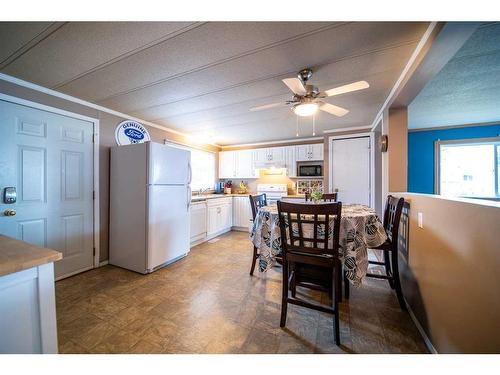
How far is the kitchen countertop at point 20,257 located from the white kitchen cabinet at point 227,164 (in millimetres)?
4302

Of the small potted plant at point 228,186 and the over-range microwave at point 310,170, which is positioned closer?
the over-range microwave at point 310,170

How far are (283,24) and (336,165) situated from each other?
3.13 meters

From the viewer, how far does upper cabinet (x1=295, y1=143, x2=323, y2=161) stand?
168 inches

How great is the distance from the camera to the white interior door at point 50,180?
1954mm

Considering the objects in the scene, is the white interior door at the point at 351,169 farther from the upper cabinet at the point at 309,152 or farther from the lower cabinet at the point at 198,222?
Answer: the lower cabinet at the point at 198,222

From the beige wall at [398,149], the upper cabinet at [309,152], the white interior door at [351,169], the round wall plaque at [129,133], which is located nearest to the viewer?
the beige wall at [398,149]

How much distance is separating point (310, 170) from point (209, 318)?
351 cm

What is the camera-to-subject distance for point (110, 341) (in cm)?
139

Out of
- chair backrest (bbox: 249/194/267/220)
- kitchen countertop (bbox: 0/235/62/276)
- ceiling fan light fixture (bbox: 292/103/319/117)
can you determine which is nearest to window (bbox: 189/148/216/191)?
chair backrest (bbox: 249/194/267/220)

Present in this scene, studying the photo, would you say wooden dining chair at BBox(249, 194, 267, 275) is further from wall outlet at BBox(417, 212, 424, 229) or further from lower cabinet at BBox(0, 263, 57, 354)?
lower cabinet at BBox(0, 263, 57, 354)

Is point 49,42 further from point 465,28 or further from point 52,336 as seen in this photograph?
point 465,28

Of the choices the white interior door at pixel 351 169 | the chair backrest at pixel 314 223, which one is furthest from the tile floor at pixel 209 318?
the white interior door at pixel 351 169

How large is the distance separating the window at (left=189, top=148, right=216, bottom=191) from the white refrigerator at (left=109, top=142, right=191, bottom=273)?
1.68 metres

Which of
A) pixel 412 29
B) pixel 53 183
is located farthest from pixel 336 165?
pixel 53 183
